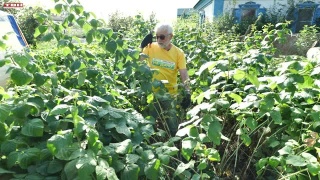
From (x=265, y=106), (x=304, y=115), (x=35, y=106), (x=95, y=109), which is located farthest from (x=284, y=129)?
(x=35, y=106)

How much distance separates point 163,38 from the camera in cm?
332

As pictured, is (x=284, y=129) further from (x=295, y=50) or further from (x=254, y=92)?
(x=295, y=50)

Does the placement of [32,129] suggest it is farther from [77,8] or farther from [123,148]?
[77,8]

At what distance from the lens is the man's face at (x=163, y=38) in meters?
3.31

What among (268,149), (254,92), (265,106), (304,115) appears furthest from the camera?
(268,149)

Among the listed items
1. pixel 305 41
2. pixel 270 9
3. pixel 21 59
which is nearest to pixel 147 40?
pixel 21 59

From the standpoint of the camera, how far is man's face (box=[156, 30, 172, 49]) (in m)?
3.31

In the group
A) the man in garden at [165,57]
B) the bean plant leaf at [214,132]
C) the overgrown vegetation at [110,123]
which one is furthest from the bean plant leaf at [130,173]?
the man in garden at [165,57]

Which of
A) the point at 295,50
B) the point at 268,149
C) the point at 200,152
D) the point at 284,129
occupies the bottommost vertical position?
the point at 295,50

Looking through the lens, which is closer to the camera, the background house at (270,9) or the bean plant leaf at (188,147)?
the bean plant leaf at (188,147)

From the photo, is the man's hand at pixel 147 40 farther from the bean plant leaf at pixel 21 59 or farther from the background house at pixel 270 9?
the background house at pixel 270 9

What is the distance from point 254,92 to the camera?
1994mm

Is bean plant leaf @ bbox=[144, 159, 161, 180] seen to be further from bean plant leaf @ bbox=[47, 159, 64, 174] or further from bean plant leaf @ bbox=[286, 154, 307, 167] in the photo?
bean plant leaf @ bbox=[286, 154, 307, 167]

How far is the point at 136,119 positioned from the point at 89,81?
1.49 feet
